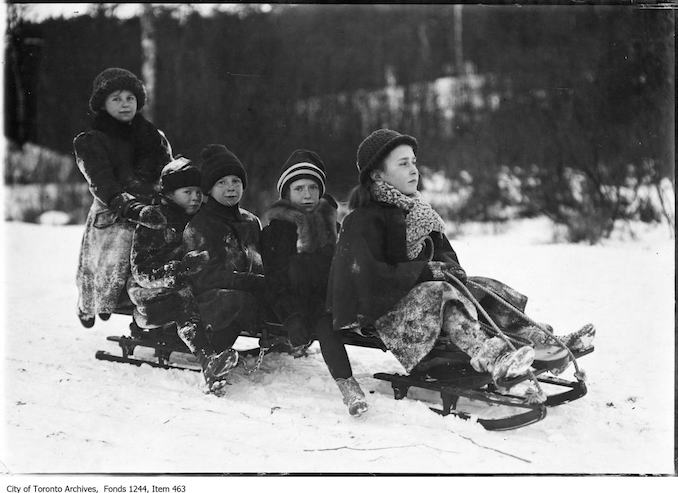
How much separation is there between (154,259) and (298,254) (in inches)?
30.7

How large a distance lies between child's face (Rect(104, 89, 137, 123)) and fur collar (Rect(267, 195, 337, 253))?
1045 mm

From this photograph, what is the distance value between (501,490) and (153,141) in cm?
274

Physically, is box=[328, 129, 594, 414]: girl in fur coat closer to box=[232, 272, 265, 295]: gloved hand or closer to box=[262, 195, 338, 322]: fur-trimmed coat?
box=[262, 195, 338, 322]: fur-trimmed coat

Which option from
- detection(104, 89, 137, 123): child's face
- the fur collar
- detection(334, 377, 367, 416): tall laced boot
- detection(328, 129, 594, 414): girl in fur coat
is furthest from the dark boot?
detection(104, 89, 137, 123): child's face

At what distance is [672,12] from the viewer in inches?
169

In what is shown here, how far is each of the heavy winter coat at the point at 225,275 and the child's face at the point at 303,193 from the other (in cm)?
33

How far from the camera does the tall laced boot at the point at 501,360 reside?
3.24 meters

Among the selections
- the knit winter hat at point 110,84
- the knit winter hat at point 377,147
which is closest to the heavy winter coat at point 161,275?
the knit winter hat at point 110,84

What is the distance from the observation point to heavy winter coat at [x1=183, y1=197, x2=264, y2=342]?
4027 millimetres

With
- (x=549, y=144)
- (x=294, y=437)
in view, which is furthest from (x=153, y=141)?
(x=549, y=144)

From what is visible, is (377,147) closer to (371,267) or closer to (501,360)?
(371,267)

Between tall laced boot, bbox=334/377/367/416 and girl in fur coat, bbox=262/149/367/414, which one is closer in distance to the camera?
tall laced boot, bbox=334/377/367/416

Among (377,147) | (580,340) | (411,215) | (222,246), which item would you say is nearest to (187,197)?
(222,246)

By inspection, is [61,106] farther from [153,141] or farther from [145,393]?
[145,393]
